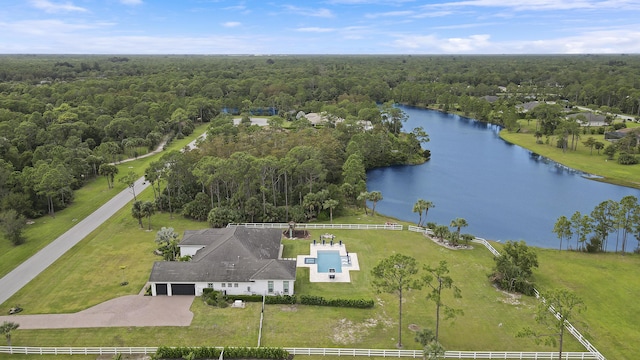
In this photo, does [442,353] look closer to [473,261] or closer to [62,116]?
[473,261]

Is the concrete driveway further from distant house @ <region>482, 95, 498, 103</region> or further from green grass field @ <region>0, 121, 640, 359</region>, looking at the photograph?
distant house @ <region>482, 95, 498, 103</region>

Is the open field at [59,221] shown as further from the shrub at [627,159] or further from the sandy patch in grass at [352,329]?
the shrub at [627,159]

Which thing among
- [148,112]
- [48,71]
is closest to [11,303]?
[148,112]

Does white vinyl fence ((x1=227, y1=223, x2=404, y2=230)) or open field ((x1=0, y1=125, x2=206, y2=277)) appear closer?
open field ((x1=0, y1=125, x2=206, y2=277))

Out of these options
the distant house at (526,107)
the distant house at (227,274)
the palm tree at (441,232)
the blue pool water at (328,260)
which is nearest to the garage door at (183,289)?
the distant house at (227,274)

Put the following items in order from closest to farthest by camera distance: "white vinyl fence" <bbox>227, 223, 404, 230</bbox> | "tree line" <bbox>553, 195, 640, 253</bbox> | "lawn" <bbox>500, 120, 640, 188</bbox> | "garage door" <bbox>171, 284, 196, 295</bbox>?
"garage door" <bbox>171, 284, 196, 295</bbox> < "tree line" <bbox>553, 195, 640, 253</bbox> < "white vinyl fence" <bbox>227, 223, 404, 230</bbox> < "lawn" <bbox>500, 120, 640, 188</bbox>

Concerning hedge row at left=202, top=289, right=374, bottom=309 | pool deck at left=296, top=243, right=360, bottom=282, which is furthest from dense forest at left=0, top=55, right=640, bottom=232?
hedge row at left=202, top=289, right=374, bottom=309
